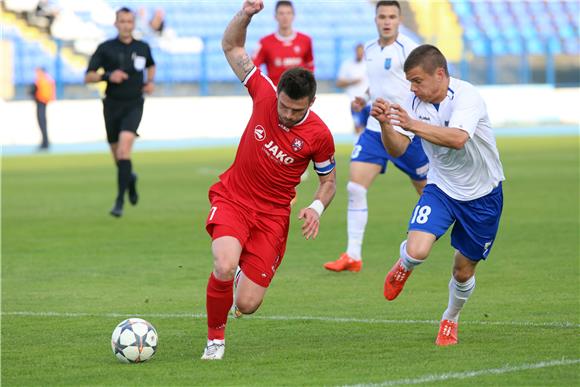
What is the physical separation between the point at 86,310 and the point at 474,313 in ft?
10.0

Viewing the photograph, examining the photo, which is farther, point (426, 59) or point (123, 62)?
point (123, 62)

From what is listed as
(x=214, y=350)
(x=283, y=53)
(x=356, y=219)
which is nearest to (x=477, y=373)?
(x=214, y=350)

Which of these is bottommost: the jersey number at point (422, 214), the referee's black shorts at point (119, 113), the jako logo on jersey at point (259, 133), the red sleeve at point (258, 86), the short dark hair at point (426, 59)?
the referee's black shorts at point (119, 113)

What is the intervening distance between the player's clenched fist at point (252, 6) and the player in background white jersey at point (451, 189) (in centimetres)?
101

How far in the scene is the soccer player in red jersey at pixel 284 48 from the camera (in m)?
15.2

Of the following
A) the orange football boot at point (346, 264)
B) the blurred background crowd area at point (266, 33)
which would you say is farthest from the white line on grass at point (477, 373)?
the blurred background crowd area at point (266, 33)

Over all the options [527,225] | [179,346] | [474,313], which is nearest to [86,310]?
[179,346]

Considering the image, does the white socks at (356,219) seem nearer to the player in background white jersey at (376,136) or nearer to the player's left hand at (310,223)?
the player in background white jersey at (376,136)

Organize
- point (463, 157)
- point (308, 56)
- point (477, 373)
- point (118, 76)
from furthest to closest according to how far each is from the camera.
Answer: point (308, 56), point (118, 76), point (463, 157), point (477, 373)

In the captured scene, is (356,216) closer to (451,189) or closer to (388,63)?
(388,63)

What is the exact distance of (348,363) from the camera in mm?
6688

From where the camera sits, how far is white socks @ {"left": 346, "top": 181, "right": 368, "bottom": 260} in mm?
11094

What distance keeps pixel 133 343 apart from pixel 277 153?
4.98ft

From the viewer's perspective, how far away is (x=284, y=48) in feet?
50.4
